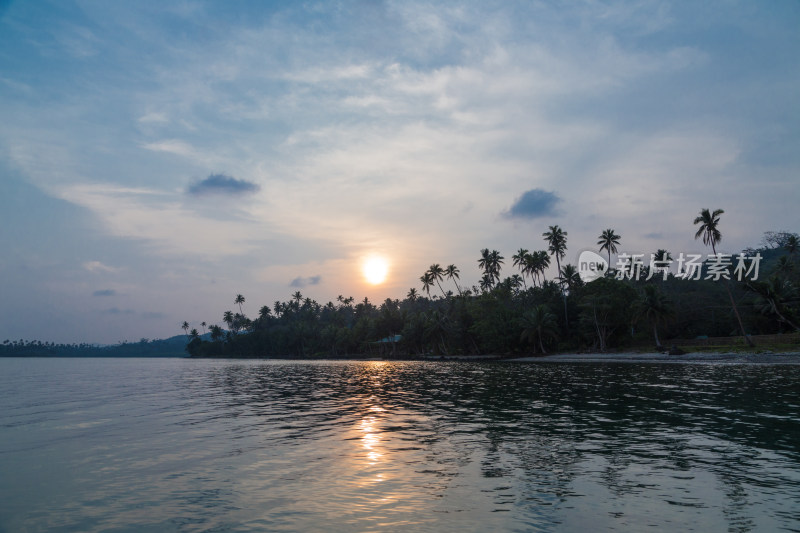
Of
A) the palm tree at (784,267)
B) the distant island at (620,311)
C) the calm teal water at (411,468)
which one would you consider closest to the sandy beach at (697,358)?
the distant island at (620,311)

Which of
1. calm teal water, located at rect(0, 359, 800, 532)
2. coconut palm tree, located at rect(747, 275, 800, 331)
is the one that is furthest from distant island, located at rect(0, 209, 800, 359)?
calm teal water, located at rect(0, 359, 800, 532)

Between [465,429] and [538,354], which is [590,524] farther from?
[538,354]

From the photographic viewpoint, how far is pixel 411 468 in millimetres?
14953

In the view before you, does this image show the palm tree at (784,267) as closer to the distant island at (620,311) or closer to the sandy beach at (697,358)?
the distant island at (620,311)

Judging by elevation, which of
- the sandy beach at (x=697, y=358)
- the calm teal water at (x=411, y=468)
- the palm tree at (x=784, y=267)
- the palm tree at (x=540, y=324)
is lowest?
the sandy beach at (x=697, y=358)

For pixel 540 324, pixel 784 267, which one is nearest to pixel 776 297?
pixel 784 267

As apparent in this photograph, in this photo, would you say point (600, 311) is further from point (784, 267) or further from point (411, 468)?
point (411, 468)

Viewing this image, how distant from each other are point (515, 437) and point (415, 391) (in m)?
22.7

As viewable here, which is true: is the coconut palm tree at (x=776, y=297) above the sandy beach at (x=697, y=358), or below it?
above

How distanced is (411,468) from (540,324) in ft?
327

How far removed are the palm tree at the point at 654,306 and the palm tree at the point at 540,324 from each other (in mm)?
20654

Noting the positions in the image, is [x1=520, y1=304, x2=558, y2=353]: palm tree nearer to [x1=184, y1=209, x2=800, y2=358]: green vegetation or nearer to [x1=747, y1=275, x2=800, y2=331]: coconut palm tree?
[x1=184, y1=209, x2=800, y2=358]: green vegetation

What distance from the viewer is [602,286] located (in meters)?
106

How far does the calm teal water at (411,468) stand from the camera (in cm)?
1072
